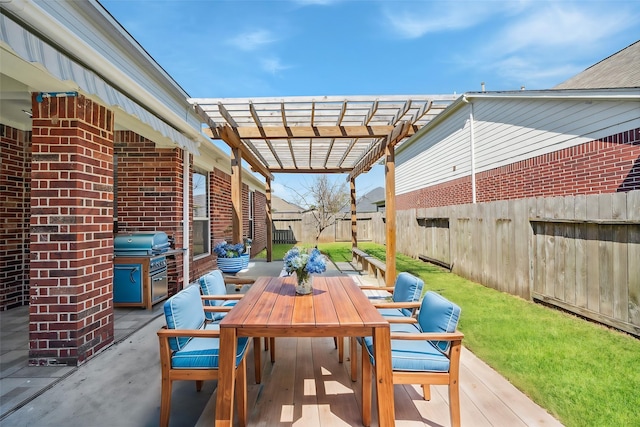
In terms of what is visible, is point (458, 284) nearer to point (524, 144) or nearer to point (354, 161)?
point (524, 144)

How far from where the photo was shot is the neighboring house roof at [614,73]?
5879 mm

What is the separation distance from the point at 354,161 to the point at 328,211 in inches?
181

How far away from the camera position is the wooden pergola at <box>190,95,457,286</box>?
4326mm

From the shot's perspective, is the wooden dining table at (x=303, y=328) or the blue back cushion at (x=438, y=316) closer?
the wooden dining table at (x=303, y=328)

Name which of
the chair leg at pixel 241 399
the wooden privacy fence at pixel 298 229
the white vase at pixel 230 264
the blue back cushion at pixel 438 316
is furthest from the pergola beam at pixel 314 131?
the wooden privacy fence at pixel 298 229

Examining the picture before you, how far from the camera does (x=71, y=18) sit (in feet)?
9.76

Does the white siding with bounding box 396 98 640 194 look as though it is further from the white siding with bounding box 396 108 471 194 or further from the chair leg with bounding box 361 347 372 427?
the chair leg with bounding box 361 347 372 427

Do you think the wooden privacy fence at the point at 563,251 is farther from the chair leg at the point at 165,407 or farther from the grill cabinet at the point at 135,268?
the grill cabinet at the point at 135,268

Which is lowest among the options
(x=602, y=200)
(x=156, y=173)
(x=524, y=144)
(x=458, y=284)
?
(x=458, y=284)

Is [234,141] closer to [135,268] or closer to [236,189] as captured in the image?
[236,189]

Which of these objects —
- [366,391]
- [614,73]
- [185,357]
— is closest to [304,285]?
[366,391]

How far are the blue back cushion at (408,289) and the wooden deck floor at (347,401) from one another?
73cm

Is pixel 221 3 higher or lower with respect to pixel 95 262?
higher

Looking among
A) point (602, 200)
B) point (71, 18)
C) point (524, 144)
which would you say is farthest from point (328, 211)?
point (71, 18)
